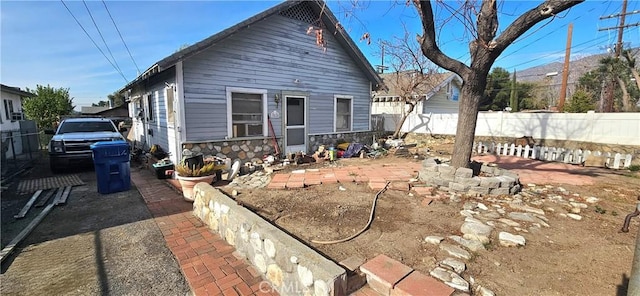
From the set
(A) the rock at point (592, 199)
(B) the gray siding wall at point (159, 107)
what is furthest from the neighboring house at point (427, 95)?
(B) the gray siding wall at point (159, 107)

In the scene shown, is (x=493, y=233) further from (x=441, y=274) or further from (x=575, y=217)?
(x=575, y=217)

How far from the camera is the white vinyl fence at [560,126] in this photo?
7910mm

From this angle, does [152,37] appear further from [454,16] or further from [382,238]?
[382,238]

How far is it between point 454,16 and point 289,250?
4.66 meters

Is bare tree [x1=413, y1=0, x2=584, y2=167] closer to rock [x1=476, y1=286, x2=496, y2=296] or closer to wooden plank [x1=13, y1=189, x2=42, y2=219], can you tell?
rock [x1=476, y1=286, x2=496, y2=296]

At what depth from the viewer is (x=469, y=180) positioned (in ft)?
14.1

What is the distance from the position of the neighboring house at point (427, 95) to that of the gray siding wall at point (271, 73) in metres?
5.84

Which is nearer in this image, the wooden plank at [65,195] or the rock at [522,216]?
the rock at [522,216]

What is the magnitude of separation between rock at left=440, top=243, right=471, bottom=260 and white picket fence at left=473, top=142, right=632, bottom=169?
7.87 m

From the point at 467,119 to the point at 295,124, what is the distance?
5162mm

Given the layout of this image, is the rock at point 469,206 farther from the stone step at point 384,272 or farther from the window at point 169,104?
the window at point 169,104

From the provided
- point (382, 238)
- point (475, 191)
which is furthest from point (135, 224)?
point (475, 191)

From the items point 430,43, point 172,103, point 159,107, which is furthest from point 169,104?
point 430,43

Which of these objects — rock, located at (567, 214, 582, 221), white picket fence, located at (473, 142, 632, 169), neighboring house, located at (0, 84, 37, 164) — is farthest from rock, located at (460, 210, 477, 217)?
neighboring house, located at (0, 84, 37, 164)
